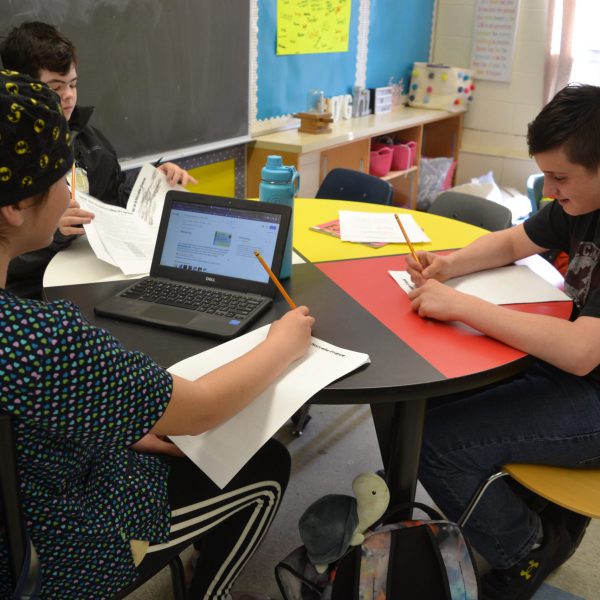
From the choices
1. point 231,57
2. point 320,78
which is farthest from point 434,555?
point 320,78

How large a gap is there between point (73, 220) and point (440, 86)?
3724mm

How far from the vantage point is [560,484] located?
1.34 meters

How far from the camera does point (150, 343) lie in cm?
124

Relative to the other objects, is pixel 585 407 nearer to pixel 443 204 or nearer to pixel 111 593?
pixel 111 593

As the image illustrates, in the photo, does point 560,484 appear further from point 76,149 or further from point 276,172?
point 76,149

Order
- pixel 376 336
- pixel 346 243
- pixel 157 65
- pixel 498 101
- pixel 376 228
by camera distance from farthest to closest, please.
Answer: pixel 498 101, pixel 157 65, pixel 376 228, pixel 346 243, pixel 376 336

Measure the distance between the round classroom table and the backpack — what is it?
12cm

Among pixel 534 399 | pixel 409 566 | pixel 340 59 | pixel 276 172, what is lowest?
pixel 409 566

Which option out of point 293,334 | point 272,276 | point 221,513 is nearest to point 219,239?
point 272,276

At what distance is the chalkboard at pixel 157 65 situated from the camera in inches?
96.0

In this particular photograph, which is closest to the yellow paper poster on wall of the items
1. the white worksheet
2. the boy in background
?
the boy in background

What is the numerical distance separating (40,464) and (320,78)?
3.46 m

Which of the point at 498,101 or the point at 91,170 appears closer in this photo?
the point at 91,170

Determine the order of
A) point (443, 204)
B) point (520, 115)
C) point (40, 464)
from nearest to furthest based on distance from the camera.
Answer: point (40, 464)
point (443, 204)
point (520, 115)
